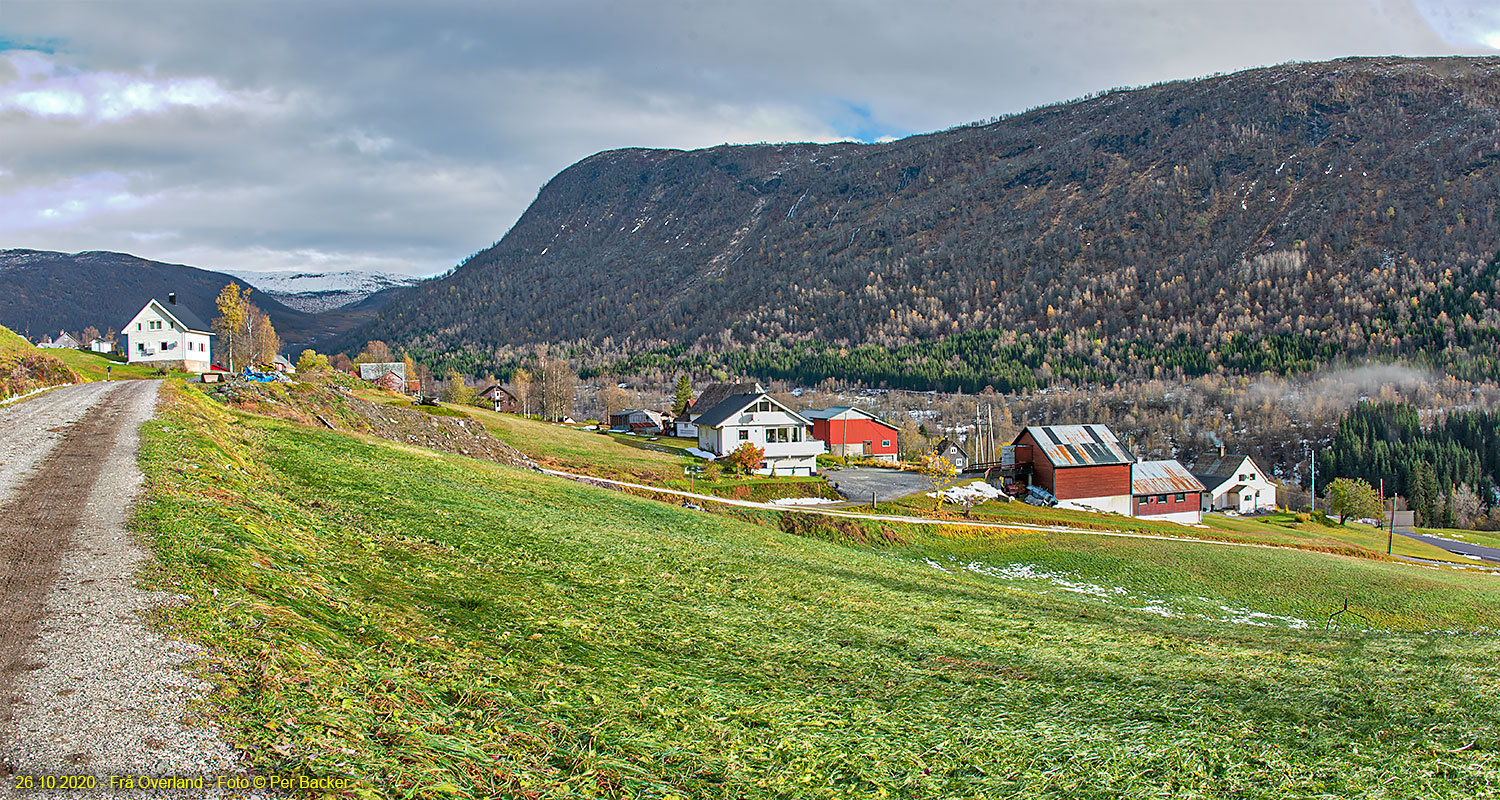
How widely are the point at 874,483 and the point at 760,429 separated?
18.0m

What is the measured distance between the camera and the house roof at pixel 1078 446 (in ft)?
199

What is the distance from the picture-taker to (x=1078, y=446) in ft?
204

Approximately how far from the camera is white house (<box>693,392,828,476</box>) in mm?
69312

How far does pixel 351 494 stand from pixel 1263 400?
22336cm

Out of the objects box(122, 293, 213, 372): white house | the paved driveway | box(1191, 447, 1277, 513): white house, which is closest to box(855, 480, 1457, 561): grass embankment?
the paved driveway

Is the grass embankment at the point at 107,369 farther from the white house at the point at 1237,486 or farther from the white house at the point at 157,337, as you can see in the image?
the white house at the point at 1237,486

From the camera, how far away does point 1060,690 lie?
869 cm

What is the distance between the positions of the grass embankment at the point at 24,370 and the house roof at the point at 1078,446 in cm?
6167

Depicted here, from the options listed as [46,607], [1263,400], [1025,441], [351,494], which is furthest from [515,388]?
[1263,400]

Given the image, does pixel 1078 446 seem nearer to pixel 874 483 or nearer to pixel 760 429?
pixel 874 483

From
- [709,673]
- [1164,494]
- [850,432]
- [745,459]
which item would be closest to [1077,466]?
[1164,494]

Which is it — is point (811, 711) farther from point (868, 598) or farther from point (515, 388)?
point (515, 388)

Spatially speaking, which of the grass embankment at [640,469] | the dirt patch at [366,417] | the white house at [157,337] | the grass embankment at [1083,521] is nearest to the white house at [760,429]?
the grass embankment at [640,469]

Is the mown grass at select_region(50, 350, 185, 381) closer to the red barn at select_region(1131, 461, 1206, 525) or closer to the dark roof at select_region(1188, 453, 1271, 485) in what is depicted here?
the red barn at select_region(1131, 461, 1206, 525)
